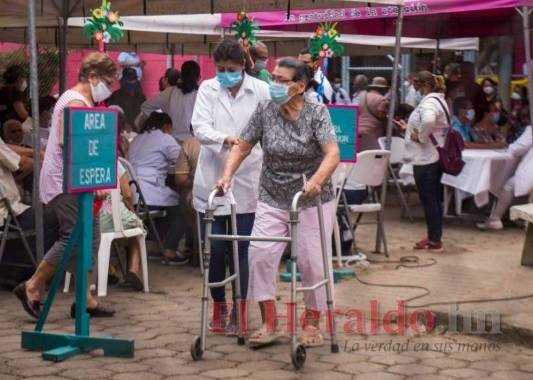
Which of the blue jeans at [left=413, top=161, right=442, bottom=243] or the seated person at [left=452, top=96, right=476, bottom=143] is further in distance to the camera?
the seated person at [left=452, top=96, right=476, bottom=143]

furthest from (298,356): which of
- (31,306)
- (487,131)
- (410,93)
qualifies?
(410,93)

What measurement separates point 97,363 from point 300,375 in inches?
45.8

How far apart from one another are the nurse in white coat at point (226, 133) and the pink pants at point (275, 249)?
1.34 ft

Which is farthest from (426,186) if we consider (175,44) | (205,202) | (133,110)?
(175,44)

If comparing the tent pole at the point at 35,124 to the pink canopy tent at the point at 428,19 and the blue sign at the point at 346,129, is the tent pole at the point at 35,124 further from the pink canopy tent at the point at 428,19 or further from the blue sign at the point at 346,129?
the pink canopy tent at the point at 428,19

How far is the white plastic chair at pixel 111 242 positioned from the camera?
8.32 m

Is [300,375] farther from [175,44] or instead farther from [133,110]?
[175,44]

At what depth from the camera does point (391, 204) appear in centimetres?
1520

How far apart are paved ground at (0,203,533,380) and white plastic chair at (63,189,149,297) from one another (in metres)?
0.16

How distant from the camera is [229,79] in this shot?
22.9 feet

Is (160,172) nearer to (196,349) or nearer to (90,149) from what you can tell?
(90,149)

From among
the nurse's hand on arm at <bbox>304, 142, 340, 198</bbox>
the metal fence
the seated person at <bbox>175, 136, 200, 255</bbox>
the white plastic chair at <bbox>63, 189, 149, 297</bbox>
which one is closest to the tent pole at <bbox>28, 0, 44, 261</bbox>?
the white plastic chair at <bbox>63, 189, 149, 297</bbox>

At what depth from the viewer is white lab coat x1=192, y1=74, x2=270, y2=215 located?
703cm

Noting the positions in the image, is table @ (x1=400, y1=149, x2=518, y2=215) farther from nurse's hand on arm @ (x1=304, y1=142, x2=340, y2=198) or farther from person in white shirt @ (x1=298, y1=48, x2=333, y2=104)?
nurse's hand on arm @ (x1=304, y1=142, x2=340, y2=198)
